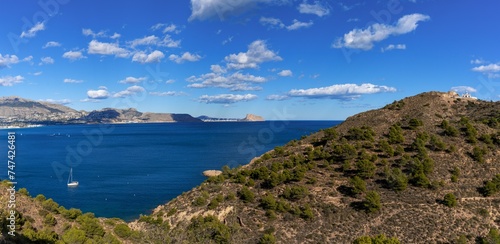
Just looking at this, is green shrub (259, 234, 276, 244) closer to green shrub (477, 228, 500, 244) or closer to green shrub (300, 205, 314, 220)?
green shrub (300, 205, 314, 220)

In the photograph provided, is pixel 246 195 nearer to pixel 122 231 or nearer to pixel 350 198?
pixel 350 198

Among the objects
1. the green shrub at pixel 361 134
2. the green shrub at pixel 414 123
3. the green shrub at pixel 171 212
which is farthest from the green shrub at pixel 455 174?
the green shrub at pixel 171 212

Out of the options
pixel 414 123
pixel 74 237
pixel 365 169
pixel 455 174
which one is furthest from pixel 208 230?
pixel 414 123

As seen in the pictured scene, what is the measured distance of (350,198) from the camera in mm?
39094

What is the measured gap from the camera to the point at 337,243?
3195 centimetres

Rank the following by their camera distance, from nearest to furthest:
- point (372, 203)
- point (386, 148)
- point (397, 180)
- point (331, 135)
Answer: point (372, 203) → point (397, 180) → point (386, 148) → point (331, 135)

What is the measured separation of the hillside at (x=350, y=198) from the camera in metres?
32.1

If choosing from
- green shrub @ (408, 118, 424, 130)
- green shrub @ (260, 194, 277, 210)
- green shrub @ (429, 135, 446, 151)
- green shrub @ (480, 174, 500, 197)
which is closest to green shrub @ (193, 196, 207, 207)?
green shrub @ (260, 194, 277, 210)

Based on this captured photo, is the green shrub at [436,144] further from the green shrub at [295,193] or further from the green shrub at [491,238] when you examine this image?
the green shrub at [295,193]

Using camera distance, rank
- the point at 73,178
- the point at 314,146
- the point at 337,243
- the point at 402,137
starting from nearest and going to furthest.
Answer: the point at 337,243, the point at 402,137, the point at 314,146, the point at 73,178

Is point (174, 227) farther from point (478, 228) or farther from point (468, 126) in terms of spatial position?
point (468, 126)

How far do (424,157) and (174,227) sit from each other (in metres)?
32.8

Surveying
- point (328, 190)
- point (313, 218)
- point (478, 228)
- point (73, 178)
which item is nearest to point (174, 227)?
point (313, 218)

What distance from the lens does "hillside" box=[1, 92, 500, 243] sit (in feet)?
105
